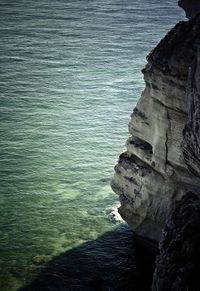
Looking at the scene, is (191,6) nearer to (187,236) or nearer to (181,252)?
(187,236)

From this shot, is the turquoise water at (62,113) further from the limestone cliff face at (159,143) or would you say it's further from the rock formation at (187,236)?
the rock formation at (187,236)

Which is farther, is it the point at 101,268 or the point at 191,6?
the point at 101,268

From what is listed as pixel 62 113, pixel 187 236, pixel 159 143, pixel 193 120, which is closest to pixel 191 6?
pixel 159 143

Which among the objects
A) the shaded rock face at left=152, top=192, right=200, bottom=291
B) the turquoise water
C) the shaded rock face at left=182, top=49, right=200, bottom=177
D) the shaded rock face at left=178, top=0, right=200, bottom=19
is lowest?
the turquoise water

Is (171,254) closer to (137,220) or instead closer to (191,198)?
(191,198)

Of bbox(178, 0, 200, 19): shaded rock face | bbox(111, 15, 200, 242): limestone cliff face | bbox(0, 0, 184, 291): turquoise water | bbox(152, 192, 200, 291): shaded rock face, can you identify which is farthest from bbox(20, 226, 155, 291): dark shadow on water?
bbox(178, 0, 200, 19): shaded rock face

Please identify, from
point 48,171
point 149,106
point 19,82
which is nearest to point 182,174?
point 149,106

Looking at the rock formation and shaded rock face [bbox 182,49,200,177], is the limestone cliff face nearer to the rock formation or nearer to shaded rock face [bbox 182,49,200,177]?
shaded rock face [bbox 182,49,200,177]
